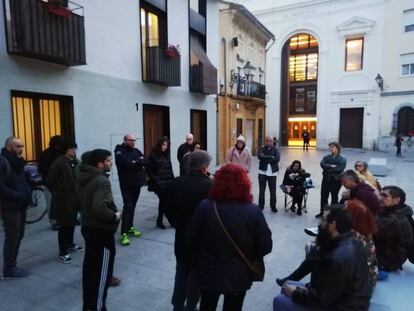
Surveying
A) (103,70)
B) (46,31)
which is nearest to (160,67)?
(103,70)

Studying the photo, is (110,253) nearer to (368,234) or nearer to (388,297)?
(368,234)

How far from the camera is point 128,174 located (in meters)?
4.98

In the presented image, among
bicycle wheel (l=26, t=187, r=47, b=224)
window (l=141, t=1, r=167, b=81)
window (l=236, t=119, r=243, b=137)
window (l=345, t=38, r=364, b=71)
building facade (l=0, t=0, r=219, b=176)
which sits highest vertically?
window (l=345, t=38, r=364, b=71)

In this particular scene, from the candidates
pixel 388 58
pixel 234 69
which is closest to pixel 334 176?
pixel 234 69

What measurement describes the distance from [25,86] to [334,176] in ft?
20.4

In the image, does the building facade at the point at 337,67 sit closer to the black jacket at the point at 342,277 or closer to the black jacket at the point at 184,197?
the black jacket at the point at 342,277

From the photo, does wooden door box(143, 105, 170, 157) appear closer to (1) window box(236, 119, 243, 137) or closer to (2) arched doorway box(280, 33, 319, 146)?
(1) window box(236, 119, 243, 137)

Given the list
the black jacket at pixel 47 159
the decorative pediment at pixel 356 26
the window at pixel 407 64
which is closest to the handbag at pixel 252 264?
the black jacket at pixel 47 159

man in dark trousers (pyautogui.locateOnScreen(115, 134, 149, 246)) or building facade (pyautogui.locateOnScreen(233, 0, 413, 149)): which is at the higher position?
building facade (pyautogui.locateOnScreen(233, 0, 413, 149))

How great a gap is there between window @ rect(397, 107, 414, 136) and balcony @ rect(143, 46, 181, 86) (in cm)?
1893

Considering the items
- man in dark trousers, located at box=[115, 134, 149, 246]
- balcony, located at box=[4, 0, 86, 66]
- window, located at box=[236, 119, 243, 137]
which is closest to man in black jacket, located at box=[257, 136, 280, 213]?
man in dark trousers, located at box=[115, 134, 149, 246]

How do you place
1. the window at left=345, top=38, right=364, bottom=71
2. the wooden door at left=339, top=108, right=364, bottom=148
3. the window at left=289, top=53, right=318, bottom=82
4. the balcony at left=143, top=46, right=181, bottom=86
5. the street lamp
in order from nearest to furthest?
the balcony at left=143, top=46, right=181, bottom=86 → the street lamp → the window at left=345, top=38, right=364, bottom=71 → the wooden door at left=339, top=108, right=364, bottom=148 → the window at left=289, top=53, right=318, bottom=82

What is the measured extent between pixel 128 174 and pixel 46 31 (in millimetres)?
3289

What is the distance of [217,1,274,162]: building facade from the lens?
47.3 ft
